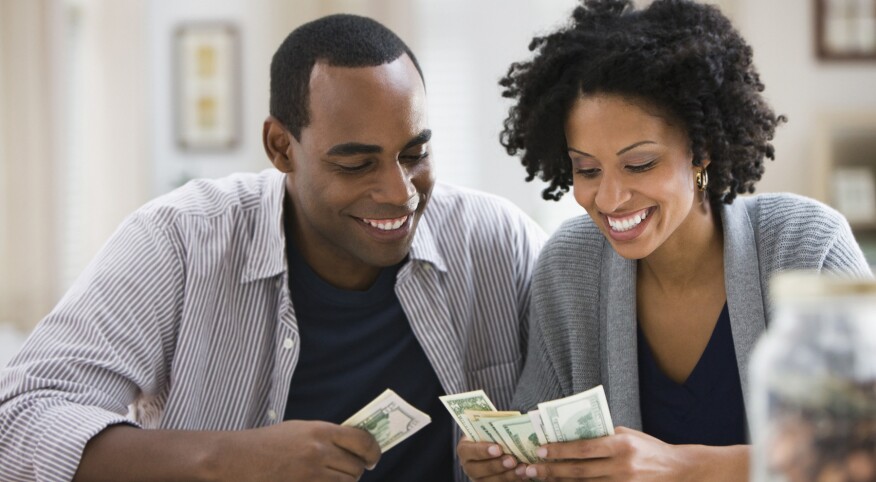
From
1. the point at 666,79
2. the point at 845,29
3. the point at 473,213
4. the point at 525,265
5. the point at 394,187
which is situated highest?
the point at 845,29

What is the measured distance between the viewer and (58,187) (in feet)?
17.4

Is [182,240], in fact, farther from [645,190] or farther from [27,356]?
[645,190]

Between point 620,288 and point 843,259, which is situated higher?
point 843,259

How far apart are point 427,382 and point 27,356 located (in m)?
0.80

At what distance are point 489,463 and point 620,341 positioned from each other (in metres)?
0.40

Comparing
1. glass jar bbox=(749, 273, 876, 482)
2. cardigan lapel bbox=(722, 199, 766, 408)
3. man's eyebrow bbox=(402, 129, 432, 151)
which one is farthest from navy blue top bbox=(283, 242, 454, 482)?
glass jar bbox=(749, 273, 876, 482)

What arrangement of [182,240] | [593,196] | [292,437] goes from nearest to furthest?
1. [292,437]
2. [593,196]
3. [182,240]

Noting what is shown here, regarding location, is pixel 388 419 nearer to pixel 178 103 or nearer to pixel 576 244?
pixel 576 244

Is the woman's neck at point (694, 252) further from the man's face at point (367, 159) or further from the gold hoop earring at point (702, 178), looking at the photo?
the man's face at point (367, 159)

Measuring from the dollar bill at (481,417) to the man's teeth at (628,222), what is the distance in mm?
429

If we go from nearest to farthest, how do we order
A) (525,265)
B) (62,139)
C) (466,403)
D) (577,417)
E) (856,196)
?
(577,417) → (466,403) → (525,265) → (856,196) → (62,139)

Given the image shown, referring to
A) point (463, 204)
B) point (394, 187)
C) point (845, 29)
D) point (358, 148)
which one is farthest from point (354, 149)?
point (845, 29)

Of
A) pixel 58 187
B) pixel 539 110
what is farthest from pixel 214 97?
pixel 539 110

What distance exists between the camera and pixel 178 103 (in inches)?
223
